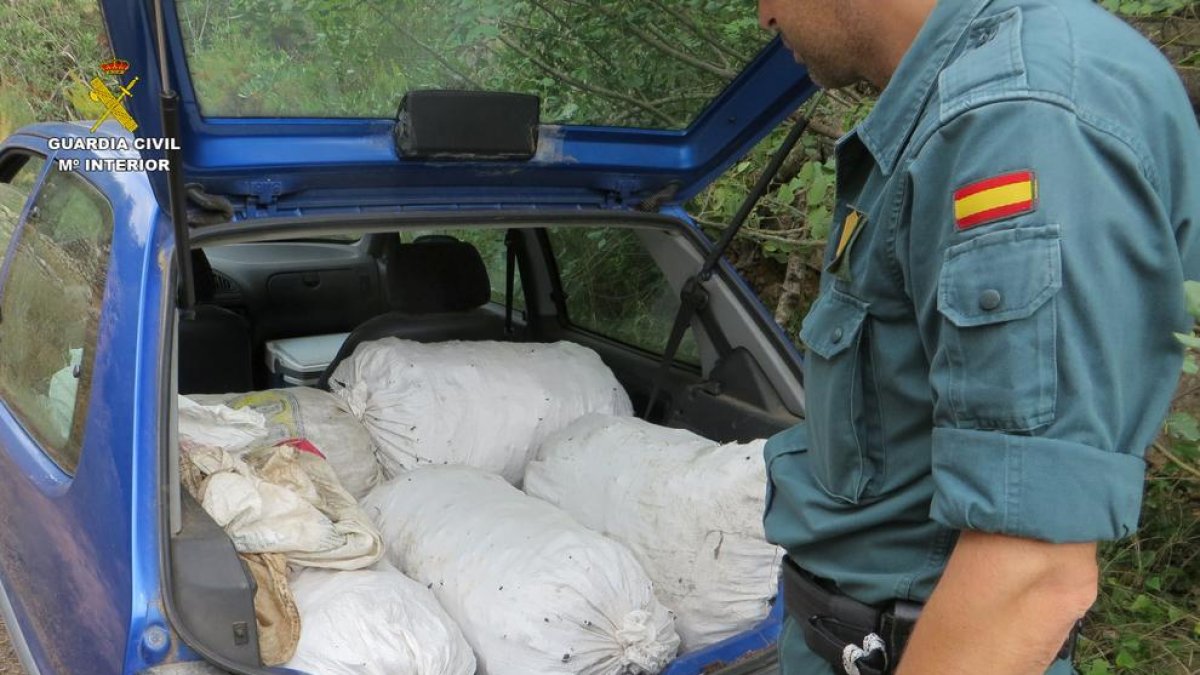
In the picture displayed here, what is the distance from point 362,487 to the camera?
2541 mm

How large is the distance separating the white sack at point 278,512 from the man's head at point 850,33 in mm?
1223

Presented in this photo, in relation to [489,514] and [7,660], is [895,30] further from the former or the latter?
[7,660]

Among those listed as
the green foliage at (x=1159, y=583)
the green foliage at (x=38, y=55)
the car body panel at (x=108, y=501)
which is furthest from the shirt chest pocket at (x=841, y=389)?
the green foliage at (x=38, y=55)

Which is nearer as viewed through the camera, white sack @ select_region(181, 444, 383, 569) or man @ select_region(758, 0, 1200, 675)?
man @ select_region(758, 0, 1200, 675)

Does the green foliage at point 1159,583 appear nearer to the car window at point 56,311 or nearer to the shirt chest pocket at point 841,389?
the shirt chest pocket at point 841,389

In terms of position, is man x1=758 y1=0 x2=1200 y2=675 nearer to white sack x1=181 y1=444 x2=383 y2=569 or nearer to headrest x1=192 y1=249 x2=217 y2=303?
white sack x1=181 y1=444 x2=383 y2=569

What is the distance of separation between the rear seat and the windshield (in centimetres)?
108

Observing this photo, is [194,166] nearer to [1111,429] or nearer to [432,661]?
[432,661]

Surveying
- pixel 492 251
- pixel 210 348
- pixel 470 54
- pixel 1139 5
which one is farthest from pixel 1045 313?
pixel 210 348

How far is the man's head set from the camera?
108 centimetres

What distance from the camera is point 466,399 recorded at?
8.77 feet

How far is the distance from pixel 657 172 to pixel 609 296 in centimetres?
74

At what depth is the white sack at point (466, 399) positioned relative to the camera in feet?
8.60

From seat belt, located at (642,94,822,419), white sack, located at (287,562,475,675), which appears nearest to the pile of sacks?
white sack, located at (287,562,475,675)
